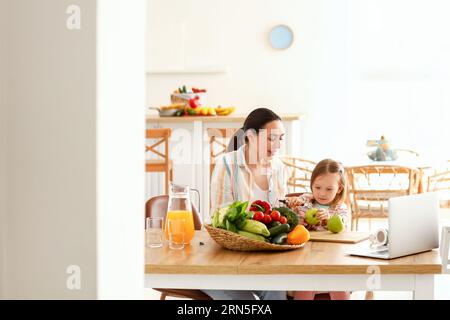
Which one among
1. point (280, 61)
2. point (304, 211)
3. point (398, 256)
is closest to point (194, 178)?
point (280, 61)

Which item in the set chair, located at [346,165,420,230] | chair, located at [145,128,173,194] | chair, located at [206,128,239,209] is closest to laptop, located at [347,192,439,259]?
chair, located at [346,165,420,230]

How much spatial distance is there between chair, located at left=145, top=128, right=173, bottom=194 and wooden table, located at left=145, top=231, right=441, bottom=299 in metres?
3.07

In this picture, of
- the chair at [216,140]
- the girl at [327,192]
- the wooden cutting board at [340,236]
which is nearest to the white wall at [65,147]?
the wooden cutting board at [340,236]

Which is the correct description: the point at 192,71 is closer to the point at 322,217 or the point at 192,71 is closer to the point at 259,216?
the point at 322,217

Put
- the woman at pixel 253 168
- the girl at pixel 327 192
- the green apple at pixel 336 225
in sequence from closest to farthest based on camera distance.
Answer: the green apple at pixel 336 225, the girl at pixel 327 192, the woman at pixel 253 168

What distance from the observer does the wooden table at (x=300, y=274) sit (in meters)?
1.70

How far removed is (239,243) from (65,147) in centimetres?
114

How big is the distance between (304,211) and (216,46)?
4.35 m

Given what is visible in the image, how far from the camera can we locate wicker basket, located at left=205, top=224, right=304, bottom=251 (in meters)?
1.85

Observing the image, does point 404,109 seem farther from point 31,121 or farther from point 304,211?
point 31,121

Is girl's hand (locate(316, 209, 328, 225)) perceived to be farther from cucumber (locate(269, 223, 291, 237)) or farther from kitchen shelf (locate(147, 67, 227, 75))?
kitchen shelf (locate(147, 67, 227, 75))

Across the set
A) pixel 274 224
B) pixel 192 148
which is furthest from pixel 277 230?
pixel 192 148

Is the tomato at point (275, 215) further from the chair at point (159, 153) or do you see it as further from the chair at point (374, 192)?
the chair at point (159, 153)

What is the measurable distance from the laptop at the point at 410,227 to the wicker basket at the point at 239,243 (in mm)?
201
